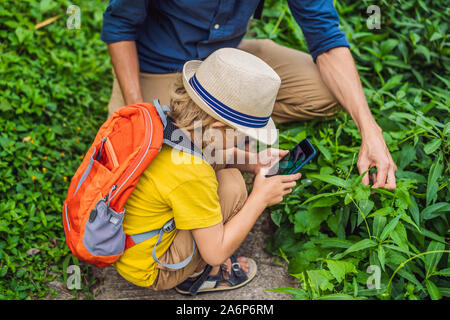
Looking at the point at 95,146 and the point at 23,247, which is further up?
the point at 95,146

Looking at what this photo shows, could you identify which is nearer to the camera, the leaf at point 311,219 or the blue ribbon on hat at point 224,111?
the blue ribbon on hat at point 224,111

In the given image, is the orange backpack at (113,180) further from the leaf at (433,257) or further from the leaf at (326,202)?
the leaf at (433,257)

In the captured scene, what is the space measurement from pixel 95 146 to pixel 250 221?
804 mm

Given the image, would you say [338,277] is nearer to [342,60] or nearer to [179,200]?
[179,200]

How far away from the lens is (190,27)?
235 centimetres

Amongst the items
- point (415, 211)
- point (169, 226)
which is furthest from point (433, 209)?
point (169, 226)

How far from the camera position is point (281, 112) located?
111 inches

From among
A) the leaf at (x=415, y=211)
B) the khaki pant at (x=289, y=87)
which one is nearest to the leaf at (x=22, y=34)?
the khaki pant at (x=289, y=87)

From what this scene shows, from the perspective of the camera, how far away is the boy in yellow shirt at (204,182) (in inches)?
65.1

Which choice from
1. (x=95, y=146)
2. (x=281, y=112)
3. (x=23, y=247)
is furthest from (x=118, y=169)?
(x=281, y=112)

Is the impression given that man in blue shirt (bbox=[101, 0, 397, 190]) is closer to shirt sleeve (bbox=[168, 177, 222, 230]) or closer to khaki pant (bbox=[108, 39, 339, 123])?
khaki pant (bbox=[108, 39, 339, 123])

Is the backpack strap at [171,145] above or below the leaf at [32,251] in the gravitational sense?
above

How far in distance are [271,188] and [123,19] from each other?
4.16 feet

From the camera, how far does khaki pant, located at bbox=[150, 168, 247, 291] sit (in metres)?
1.91
